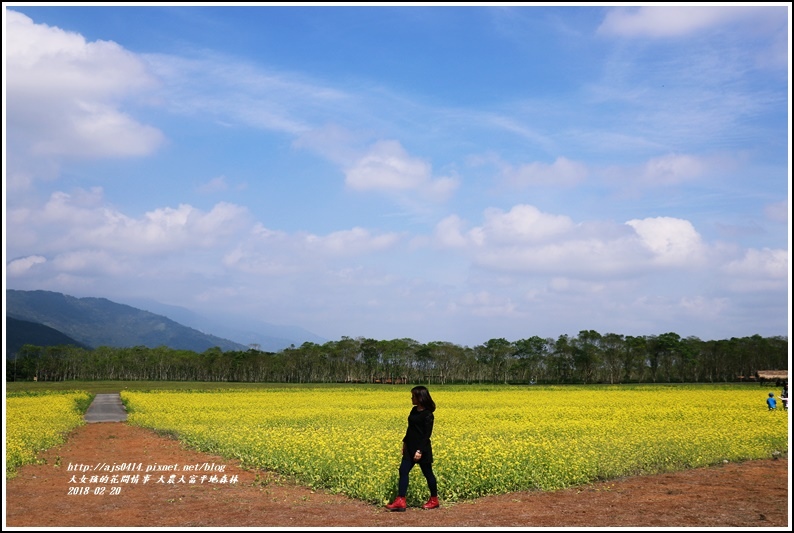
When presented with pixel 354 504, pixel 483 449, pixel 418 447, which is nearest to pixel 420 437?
pixel 418 447

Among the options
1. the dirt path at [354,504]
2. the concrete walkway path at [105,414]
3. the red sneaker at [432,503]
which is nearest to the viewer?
the dirt path at [354,504]

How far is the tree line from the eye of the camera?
122562 millimetres

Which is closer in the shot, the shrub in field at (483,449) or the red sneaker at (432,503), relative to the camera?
the red sneaker at (432,503)

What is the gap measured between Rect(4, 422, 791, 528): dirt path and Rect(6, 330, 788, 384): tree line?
112944 millimetres

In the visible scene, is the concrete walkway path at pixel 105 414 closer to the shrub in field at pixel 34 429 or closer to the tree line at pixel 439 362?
the shrub in field at pixel 34 429

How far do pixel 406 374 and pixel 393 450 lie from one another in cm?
11841

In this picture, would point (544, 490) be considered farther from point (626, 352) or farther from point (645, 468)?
point (626, 352)

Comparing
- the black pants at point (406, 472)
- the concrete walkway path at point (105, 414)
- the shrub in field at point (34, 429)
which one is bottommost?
the concrete walkway path at point (105, 414)

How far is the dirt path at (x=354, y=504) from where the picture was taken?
10656 mm

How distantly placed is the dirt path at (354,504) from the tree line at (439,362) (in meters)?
113

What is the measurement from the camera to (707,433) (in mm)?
20672

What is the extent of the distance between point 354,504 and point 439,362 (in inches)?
4757

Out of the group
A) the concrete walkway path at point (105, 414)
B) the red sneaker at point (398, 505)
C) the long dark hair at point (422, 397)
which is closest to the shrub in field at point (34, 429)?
the concrete walkway path at point (105, 414)

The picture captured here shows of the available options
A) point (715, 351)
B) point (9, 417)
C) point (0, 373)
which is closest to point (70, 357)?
point (9, 417)
